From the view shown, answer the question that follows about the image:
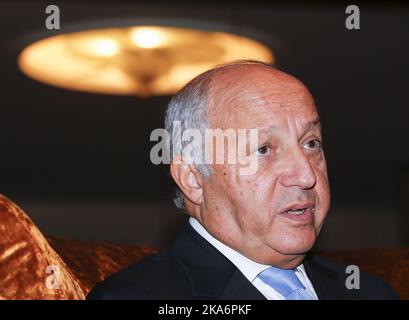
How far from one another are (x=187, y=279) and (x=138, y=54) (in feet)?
12.3

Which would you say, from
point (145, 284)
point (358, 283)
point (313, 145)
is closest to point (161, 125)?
point (358, 283)

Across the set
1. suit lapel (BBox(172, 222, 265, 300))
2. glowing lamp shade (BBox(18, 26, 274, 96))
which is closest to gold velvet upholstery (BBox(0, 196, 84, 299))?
suit lapel (BBox(172, 222, 265, 300))

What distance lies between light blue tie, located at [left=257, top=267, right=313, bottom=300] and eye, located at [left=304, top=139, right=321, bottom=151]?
30 centimetres

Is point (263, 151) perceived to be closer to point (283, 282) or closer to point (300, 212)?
point (300, 212)

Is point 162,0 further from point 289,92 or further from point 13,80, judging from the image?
point 289,92

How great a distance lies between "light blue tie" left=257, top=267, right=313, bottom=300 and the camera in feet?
6.04

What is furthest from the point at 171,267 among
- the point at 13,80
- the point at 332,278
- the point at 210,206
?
the point at 13,80

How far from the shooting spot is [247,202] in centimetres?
182

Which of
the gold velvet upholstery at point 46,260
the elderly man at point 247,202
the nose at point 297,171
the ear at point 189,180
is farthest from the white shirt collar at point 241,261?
the gold velvet upholstery at point 46,260

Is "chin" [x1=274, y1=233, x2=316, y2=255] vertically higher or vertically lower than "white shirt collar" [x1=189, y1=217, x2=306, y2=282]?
higher

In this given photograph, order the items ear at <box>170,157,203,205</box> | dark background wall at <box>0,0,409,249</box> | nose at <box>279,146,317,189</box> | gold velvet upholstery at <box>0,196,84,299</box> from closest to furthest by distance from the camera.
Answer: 1. gold velvet upholstery at <box>0,196,84,299</box>
2. nose at <box>279,146,317,189</box>
3. ear at <box>170,157,203,205</box>
4. dark background wall at <box>0,0,409,249</box>

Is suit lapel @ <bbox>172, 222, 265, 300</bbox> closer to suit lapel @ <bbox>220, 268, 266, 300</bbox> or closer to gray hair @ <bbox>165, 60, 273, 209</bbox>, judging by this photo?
suit lapel @ <bbox>220, 268, 266, 300</bbox>

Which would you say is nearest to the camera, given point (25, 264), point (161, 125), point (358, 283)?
point (25, 264)

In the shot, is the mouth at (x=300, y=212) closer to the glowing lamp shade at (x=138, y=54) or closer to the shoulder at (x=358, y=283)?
the shoulder at (x=358, y=283)
